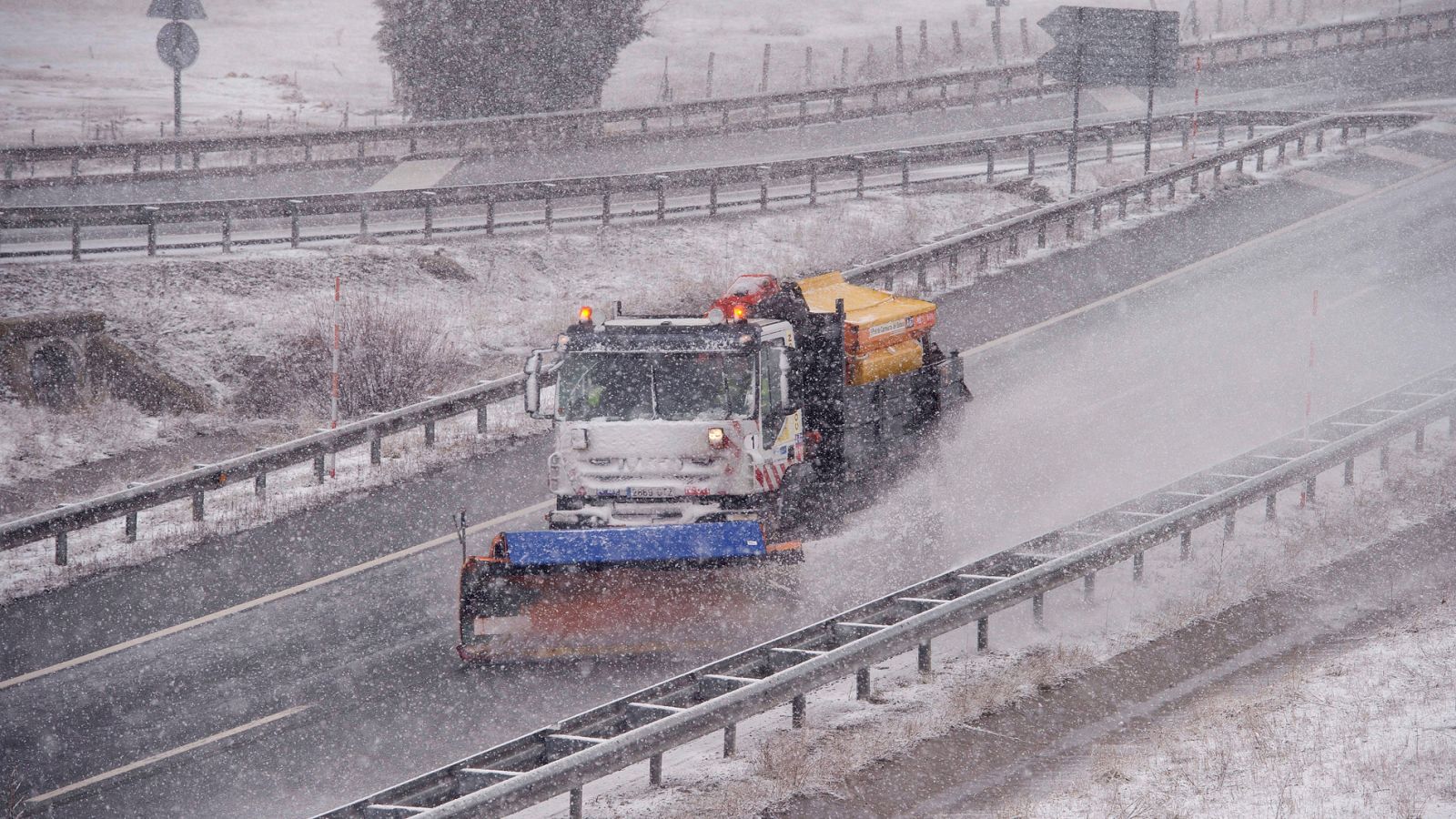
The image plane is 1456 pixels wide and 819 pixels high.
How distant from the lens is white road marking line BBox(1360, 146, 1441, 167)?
30391mm

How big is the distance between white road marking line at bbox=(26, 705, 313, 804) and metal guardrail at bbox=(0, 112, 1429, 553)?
15.3ft

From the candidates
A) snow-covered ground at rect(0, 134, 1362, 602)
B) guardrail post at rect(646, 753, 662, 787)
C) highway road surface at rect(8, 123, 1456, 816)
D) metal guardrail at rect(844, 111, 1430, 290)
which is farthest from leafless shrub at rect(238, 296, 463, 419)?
guardrail post at rect(646, 753, 662, 787)

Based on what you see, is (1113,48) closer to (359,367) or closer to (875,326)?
(875,326)

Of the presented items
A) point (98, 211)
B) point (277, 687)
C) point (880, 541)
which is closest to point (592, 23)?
point (98, 211)

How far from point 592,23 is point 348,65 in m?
24.9

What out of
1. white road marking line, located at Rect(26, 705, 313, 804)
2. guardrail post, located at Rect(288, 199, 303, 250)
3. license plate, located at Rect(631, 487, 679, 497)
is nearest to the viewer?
white road marking line, located at Rect(26, 705, 313, 804)

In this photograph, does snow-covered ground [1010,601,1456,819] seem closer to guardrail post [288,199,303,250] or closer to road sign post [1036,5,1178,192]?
guardrail post [288,199,303,250]

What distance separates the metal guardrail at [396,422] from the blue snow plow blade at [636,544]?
18.1 feet

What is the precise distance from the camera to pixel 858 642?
11.1m

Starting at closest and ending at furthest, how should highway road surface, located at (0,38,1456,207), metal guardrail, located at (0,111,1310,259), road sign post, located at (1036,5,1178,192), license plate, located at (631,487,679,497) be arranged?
1. license plate, located at (631,487,679,497)
2. metal guardrail, located at (0,111,1310,259)
3. road sign post, located at (1036,5,1178,192)
4. highway road surface, located at (0,38,1456,207)

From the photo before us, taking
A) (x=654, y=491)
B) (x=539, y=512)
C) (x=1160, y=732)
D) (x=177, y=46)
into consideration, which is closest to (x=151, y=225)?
(x=539, y=512)

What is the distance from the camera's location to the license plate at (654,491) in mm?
13469

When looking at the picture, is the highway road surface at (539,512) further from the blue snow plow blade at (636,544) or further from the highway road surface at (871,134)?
the highway road surface at (871,134)

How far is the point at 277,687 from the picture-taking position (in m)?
12.1
